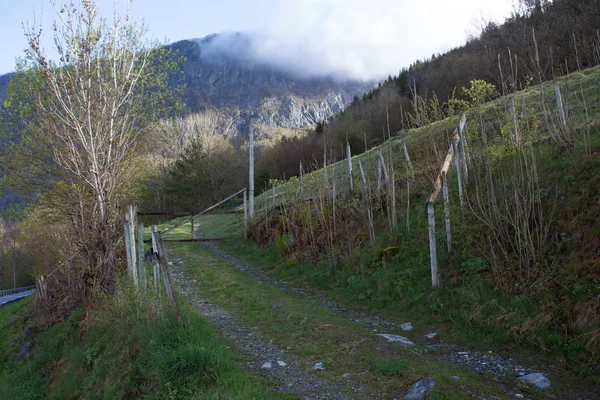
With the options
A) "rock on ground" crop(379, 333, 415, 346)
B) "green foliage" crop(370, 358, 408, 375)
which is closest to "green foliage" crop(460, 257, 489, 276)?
"rock on ground" crop(379, 333, 415, 346)

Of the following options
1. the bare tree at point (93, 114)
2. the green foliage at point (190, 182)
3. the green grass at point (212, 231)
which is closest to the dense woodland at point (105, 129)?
the bare tree at point (93, 114)

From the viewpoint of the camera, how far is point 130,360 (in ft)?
18.1

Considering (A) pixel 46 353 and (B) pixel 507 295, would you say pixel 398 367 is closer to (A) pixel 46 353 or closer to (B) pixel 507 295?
(B) pixel 507 295

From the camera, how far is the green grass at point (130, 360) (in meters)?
4.22

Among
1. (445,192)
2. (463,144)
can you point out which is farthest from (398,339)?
(463,144)

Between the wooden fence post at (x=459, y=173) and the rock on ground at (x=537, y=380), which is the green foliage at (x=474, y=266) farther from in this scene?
the rock on ground at (x=537, y=380)

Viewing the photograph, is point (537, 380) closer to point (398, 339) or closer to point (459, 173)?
point (398, 339)

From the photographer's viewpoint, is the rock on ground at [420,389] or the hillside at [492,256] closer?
the rock on ground at [420,389]

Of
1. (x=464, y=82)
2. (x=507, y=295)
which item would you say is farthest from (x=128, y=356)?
(x=464, y=82)

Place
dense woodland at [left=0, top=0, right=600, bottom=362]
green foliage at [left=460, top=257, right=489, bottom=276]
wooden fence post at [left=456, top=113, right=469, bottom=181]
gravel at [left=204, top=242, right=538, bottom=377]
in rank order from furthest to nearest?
1. dense woodland at [left=0, top=0, right=600, bottom=362]
2. wooden fence post at [left=456, top=113, right=469, bottom=181]
3. green foliage at [left=460, top=257, right=489, bottom=276]
4. gravel at [left=204, top=242, right=538, bottom=377]

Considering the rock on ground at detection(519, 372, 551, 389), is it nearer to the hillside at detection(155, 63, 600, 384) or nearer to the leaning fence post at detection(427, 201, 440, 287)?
the hillside at detection(155, 63, 600, 384)

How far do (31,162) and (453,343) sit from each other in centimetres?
1398

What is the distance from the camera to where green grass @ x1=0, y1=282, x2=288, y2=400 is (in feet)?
13.9

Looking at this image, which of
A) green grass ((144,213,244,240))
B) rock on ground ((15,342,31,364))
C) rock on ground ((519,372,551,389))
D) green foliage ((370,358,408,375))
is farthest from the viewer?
green grass ((144,213,244,240))
